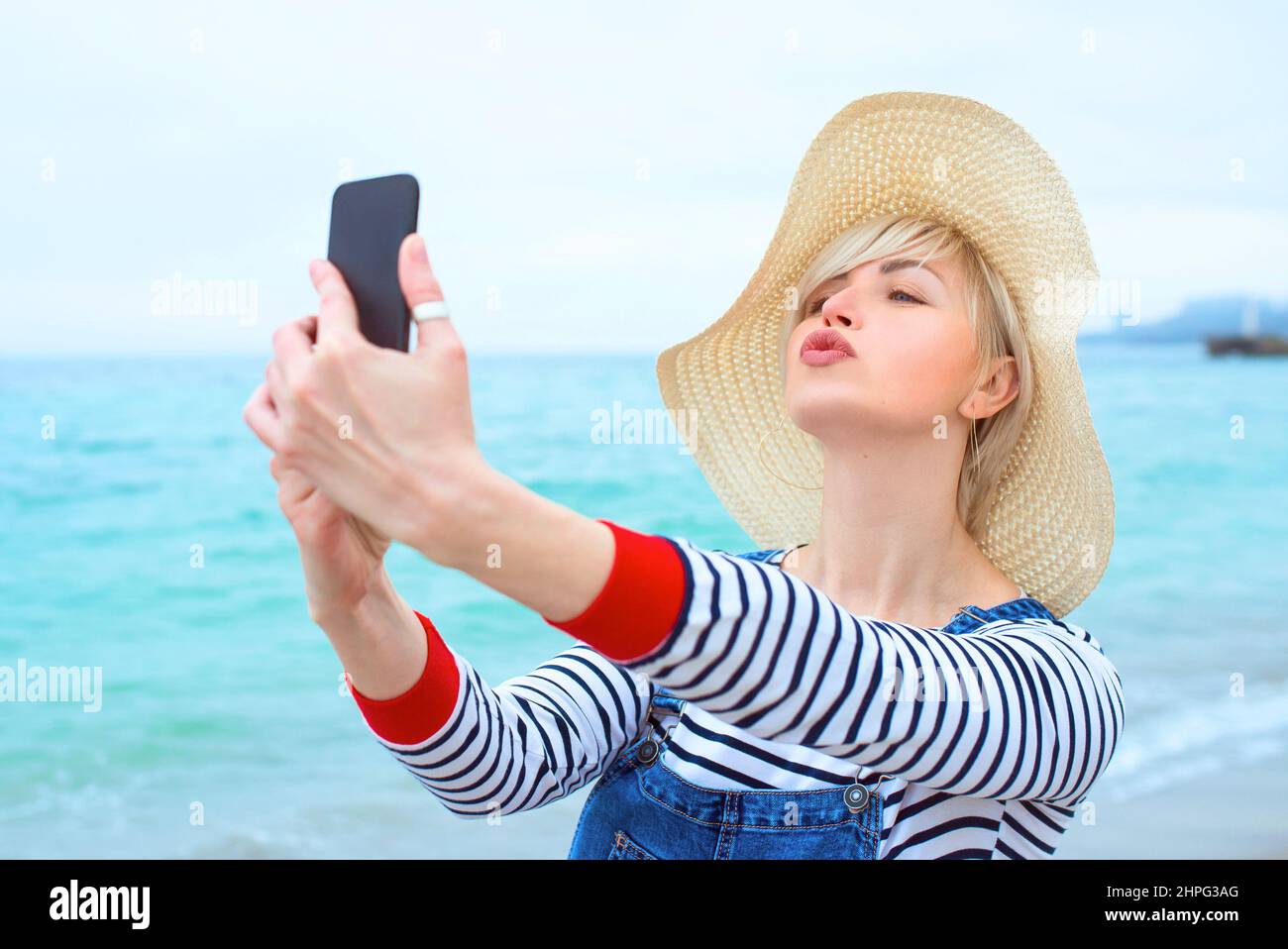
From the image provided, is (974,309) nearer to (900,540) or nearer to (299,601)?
(900,540)

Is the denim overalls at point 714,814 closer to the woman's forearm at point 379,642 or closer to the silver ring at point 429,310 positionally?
the woman's forearm at point 379,642

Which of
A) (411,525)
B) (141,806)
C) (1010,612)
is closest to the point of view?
(411,525)

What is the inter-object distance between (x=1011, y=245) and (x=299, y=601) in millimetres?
8699

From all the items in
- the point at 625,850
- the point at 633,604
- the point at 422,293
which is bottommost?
the point at 625,850

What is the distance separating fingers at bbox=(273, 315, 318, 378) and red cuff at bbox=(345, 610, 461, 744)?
0.54 meters

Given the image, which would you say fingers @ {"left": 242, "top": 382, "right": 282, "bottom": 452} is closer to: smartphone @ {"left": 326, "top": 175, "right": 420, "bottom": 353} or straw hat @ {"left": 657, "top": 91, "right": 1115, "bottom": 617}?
smartphone @ {"left": 326, "top": 175, "right": 420, "bottom": 353}

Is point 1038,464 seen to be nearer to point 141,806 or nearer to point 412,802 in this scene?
point 412,802

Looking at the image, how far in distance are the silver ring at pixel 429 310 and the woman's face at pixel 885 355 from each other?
27.2 inches

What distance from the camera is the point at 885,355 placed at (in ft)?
5.24

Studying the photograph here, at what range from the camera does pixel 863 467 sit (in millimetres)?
1657

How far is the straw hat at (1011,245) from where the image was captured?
1755mm

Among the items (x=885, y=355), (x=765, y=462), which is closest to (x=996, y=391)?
(x=885, y=355)
